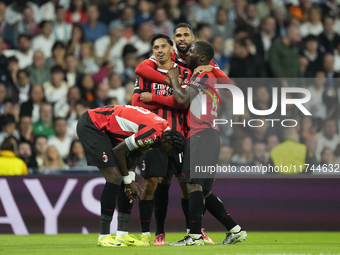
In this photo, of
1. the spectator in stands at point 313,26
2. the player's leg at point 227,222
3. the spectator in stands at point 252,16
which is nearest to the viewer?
the player's leg at point 227,222

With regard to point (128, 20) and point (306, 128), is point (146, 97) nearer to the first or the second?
point (306, 128)

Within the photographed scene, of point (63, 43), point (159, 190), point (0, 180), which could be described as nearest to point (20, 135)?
point (0, 180)

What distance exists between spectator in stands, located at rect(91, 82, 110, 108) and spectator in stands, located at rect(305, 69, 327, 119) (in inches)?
155

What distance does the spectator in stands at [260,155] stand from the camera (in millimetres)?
10023

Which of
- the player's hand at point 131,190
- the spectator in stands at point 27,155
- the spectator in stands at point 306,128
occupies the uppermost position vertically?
the spectator in stands at point 306,128

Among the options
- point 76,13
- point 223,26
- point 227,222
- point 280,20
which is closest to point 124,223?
point 227,222

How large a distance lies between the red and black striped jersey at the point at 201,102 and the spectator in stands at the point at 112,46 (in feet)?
18.4

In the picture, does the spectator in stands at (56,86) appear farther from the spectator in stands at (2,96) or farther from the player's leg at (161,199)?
the player's leg at (161,199)

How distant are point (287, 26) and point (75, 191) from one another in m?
6.42

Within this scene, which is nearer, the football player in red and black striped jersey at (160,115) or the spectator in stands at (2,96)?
the football player in red and black striped jersey at (160,115)

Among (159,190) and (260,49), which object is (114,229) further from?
(260,49)

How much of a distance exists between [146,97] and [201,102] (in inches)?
25.7

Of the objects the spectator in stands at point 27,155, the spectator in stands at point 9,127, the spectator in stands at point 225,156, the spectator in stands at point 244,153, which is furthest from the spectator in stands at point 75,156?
the spectator in stands at point 244,153

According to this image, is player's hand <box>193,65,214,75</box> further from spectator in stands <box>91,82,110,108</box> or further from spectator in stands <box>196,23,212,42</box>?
spectator in stands <box>196,23,212,42</box>
